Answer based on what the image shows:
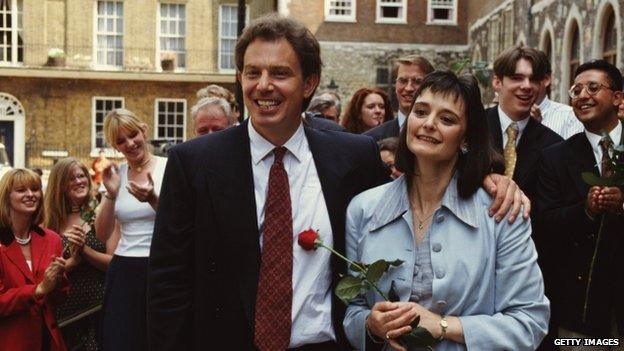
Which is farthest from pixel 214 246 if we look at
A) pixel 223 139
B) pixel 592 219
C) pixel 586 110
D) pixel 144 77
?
pixel 144 77

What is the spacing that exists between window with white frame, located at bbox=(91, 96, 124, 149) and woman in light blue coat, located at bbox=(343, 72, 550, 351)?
1119 inches

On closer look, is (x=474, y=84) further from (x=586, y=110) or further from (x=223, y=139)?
(x=586, y=110)

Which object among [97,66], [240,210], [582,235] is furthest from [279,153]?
[97,66]

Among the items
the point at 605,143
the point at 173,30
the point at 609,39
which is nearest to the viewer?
the point at 605,143

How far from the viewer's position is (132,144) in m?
5.32

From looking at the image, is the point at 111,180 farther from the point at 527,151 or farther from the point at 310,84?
the point at 527,151

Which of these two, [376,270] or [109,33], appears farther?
[109,33]

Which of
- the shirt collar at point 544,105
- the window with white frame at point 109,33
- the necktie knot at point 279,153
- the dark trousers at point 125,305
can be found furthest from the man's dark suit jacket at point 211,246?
the window with white frame at point 109,33

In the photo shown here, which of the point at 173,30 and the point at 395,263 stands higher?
the point at 173,30

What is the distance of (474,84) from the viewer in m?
2.98

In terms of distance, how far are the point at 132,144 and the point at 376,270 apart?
118 inches

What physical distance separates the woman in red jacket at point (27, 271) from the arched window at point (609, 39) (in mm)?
13324

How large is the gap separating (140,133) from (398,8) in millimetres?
26000

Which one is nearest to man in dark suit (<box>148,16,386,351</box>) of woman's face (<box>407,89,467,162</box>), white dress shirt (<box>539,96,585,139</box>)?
woman's face (<box>407,89,467,162</box>)
